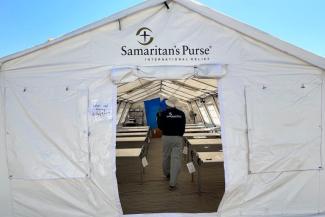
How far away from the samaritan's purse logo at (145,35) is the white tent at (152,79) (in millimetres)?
16

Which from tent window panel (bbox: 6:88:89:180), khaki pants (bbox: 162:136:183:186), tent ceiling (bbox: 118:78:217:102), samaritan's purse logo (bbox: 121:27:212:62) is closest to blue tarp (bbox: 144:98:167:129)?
tent ceiling (bbox: 118:78:217:102)

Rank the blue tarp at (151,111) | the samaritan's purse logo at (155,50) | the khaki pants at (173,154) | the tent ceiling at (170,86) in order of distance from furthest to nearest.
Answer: the blue tarp at (151,111) < the tent ceiling at (170,86) < the khaki pants at (173,154) < the samaritan's purse logo at (155,50)

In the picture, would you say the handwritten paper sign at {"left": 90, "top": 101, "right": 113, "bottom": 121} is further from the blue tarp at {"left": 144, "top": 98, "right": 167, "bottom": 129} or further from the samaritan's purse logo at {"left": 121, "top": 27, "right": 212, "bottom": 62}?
the blue tarp at {"left": 144, "top": 98, "right": 167, "bottom": 129}

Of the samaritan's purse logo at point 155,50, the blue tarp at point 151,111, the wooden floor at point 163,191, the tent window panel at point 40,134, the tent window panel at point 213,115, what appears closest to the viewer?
the tent window panel at point 40,134

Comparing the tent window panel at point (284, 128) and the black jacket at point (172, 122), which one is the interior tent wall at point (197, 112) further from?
the tent window panel at point (284, 128)

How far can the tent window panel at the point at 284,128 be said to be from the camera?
598 centimetres

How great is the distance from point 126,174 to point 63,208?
374 cm

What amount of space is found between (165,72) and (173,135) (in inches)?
90.0

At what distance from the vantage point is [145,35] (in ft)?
19.4

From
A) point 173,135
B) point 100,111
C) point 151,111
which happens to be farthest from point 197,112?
point 100,111

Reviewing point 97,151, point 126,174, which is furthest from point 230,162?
point 126,174

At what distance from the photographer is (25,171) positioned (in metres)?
5.81

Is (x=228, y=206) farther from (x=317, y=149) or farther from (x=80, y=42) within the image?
(x=80, y=42)

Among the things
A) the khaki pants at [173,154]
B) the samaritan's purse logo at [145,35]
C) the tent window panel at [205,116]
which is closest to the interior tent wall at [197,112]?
the tent window panel at [205,116]
